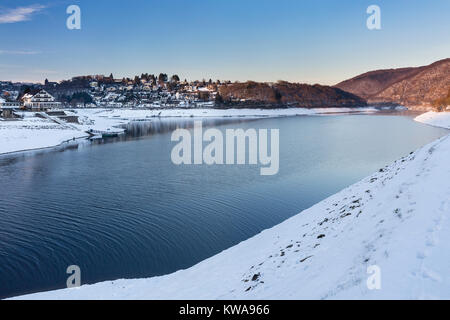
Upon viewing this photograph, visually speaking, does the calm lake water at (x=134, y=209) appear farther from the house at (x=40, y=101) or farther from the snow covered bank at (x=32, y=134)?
the house at (x=40, y=101)

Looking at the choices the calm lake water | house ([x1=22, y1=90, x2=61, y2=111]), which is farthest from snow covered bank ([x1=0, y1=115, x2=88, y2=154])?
house ([x1=22, y1=90, x2=61, y2=111])

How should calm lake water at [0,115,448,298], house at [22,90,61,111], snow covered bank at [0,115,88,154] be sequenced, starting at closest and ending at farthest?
calm lake water at [0,115,448,298] → snow covered bank at [0,115,88,154] → house at [22,90,61,111]

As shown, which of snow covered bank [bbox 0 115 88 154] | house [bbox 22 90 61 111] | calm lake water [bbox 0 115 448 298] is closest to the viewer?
calm lake water [bbox 0 115 448 298]

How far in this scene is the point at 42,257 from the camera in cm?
1499

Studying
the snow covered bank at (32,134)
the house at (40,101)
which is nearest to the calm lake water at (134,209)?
the snow covered bank at (32,134)

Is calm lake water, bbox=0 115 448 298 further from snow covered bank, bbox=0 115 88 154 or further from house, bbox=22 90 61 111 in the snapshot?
house, bbox=22 90 61 111

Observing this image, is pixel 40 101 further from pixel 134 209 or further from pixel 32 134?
pixel 134 209

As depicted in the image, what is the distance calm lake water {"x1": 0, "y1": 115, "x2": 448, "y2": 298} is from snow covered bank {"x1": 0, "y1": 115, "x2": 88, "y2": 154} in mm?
11731

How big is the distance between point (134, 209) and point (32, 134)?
49.3 m

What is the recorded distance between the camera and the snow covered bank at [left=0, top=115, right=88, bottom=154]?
52094 mm

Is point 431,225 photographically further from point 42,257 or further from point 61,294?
point 42,257

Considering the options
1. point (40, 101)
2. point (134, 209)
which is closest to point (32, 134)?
point (40, 101)
